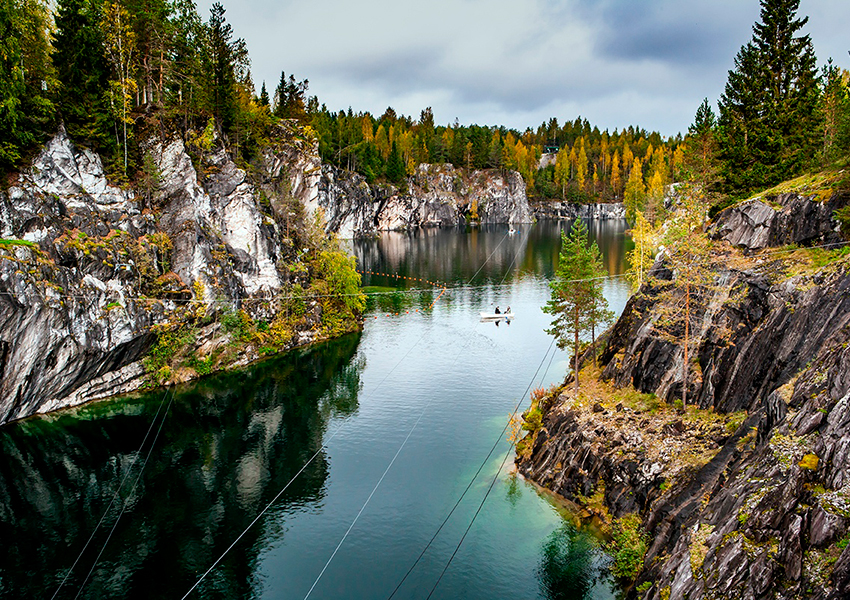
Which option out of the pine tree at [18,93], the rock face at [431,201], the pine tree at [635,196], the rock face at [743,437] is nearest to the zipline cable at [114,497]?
the pine tree at [18,93]

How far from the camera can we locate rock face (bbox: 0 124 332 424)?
4084 centimetres

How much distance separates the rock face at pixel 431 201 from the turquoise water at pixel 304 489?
92628 millimetres

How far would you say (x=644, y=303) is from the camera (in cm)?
3600

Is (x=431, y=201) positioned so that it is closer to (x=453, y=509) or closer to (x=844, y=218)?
(x=453, y=509)

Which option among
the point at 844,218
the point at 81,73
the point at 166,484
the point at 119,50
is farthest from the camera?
the point at 119,50

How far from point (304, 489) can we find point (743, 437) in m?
24.4

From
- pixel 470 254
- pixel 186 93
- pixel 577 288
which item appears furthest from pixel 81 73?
pixel 470 254

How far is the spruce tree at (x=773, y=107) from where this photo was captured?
38219mm

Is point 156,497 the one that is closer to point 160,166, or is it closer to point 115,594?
point 115,594

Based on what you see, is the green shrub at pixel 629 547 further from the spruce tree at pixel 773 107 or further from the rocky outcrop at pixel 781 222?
the spruce tree at pixel 773 107

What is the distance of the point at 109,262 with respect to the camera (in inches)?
1873

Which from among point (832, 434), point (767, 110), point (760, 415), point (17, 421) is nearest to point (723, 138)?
point (767, 110)

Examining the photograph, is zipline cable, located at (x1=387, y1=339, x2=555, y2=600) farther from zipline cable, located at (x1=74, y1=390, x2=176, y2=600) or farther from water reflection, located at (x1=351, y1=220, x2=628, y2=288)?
water reflection, located at (x1=351, y1=220, x2=628, y2=288)

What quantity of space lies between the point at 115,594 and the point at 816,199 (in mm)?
39044
